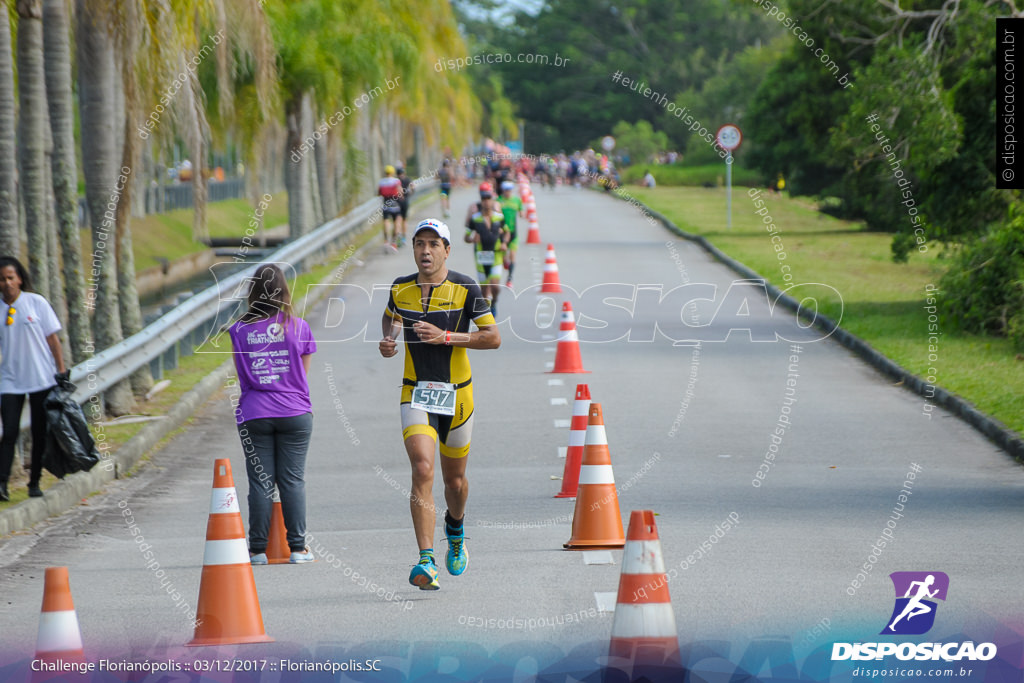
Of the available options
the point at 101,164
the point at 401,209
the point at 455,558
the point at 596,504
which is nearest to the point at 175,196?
the point at 401,209

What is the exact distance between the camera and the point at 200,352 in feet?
64.4

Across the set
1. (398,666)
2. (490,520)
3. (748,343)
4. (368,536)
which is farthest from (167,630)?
(748,343)

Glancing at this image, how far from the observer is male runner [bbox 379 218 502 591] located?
320 inches

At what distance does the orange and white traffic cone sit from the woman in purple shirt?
35mm

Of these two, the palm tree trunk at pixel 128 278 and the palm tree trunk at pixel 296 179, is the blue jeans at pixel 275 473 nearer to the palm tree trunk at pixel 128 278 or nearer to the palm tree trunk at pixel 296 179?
the palm tree trunk at pixel 128 278

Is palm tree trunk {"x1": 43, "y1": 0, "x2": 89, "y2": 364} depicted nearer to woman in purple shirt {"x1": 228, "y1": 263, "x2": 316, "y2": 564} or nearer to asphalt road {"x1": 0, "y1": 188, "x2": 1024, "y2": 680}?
asphalt road {"x1": 0, "y1": 188, "x2": 1024, "y2": 680}

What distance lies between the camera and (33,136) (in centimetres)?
1308

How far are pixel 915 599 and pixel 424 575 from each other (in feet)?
8.19

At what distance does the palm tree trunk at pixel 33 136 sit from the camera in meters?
13.0

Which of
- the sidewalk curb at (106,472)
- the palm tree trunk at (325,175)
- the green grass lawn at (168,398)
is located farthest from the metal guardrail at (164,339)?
the palm tree trunk at (325,175)

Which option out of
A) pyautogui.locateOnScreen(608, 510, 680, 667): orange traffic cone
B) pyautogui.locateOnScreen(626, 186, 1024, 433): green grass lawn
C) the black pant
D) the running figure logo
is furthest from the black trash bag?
pyautogui.locateOnScreen(626, 186, 1024, 433): green grass lawn

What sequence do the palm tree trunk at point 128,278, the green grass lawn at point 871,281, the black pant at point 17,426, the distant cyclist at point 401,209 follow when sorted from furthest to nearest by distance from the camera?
the distant cyclist at point 401,209, the green grass lawn at point 871,281, the palm tree trunk at point 128,278, the black pant at point 17,426

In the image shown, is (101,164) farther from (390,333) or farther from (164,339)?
(390,333)

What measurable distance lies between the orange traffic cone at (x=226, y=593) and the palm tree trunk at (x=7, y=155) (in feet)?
19.1
